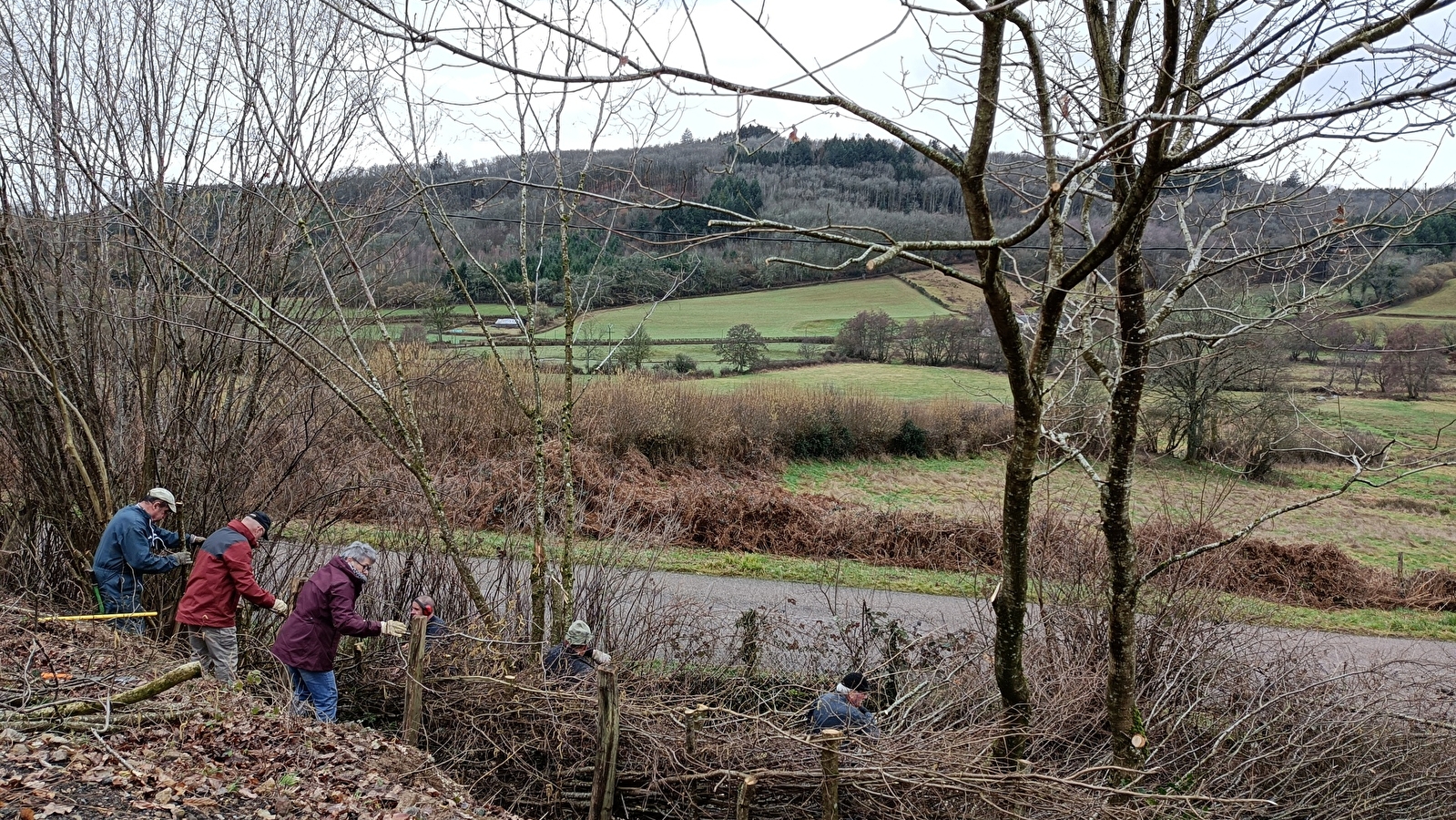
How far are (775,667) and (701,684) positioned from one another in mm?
806

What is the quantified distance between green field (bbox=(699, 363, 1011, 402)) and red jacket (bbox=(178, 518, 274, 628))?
18.5 metres

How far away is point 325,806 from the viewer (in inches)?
196

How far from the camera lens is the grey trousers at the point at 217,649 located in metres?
6.75

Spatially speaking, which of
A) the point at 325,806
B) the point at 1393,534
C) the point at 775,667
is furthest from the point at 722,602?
the point at 1393,534

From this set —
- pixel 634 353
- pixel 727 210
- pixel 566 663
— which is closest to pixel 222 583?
pixel 566 663

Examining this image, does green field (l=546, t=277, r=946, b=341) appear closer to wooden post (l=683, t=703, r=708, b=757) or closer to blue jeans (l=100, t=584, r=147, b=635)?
blue jeans (l=100, t=584, r=147, b=635)

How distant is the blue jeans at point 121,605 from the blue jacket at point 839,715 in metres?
5.52

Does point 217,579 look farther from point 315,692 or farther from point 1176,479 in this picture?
point 1176,479

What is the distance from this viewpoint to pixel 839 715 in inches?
245

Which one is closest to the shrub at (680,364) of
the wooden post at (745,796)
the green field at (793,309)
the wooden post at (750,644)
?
the green field at (793,309)

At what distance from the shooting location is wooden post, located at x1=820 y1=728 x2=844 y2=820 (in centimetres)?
493

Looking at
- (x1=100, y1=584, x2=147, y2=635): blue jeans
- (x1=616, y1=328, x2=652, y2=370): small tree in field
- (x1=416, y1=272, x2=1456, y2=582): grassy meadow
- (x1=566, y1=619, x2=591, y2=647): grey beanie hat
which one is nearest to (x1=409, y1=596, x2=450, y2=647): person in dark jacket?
(x1=566, y1=619, x2=591, y2=647): grey beanie hat

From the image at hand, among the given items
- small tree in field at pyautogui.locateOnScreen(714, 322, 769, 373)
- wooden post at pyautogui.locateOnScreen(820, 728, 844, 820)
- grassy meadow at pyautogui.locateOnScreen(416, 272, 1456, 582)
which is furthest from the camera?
small tree in field at pyautogui.locateOnScreen(714, 322, 769, 373)

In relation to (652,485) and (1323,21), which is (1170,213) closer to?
(1323,21)
